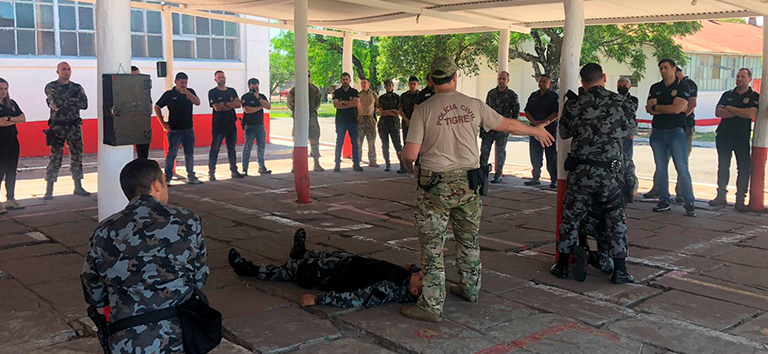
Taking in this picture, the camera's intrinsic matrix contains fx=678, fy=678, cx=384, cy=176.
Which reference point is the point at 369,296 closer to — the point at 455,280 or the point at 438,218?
the point at 438,218

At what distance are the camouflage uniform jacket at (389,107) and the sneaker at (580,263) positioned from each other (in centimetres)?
660

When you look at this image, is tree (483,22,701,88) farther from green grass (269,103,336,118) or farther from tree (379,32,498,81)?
green grass (269,103,336,118)

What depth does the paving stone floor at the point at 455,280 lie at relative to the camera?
4062 millimetres

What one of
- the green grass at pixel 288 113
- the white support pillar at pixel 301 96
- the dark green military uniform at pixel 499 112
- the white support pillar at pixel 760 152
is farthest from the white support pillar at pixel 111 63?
the green grass at pixel 288 113

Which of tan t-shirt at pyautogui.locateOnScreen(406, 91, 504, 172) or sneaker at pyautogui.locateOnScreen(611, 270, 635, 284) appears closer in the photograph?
tan t-shirt at pyautogui.locateOnScreen(406, 91, 504, 172)

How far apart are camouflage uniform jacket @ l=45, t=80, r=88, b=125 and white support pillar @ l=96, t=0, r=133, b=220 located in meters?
5.38

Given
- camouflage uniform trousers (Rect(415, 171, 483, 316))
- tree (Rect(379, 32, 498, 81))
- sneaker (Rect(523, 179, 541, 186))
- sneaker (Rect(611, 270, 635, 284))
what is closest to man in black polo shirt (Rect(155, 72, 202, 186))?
sneaker (Rect(523, 179, 541, 186))

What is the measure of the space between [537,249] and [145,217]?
446 cm

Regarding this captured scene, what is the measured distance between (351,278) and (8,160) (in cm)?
583

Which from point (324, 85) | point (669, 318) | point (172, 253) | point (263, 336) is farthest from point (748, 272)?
point (324, 85)

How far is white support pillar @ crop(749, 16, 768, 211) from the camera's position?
8336 millimetres

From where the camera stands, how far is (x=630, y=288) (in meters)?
5.20

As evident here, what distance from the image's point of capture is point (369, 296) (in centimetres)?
454

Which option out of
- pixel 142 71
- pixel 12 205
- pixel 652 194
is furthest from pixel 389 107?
pixel 142 71
